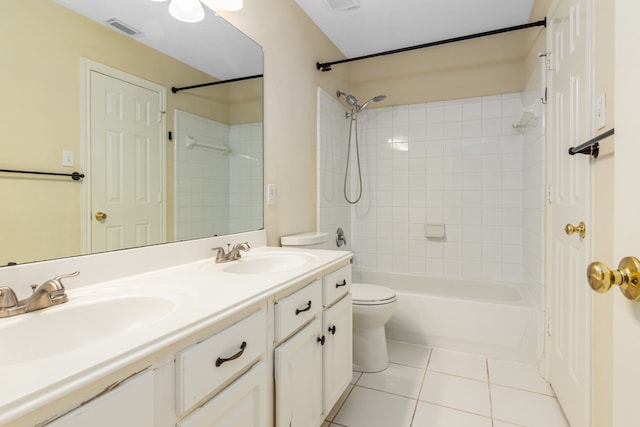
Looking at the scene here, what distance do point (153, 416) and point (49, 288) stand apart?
43cm

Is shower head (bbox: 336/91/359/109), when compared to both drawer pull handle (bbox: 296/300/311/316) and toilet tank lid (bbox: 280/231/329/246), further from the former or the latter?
drawer pull handle (bbox: 296/300/311/316)

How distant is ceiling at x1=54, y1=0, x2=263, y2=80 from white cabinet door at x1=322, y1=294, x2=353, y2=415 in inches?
49.9

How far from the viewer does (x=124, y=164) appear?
1151 millimetres

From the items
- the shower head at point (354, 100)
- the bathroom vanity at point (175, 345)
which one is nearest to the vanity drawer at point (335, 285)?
the bathroom vanity at point (175, 345)

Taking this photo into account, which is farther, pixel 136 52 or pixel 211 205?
pixel 211 205

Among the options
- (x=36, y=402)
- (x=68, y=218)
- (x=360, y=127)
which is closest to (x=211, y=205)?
(x=68, y=218)

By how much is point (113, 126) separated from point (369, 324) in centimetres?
166

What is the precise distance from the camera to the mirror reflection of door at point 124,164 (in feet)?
3.49

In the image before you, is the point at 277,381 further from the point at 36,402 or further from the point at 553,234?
the point at 553,234

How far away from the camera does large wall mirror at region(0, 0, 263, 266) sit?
89 centimetres

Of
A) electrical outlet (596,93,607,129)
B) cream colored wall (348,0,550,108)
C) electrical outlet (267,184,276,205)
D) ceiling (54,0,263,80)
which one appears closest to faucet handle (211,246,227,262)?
electrical outlet (267,184,276,205)

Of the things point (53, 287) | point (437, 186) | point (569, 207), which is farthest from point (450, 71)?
point (53, 287)

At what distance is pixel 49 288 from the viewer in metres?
0.81

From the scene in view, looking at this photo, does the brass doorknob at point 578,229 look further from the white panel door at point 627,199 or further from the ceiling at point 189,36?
the ceiling at point 189,36
